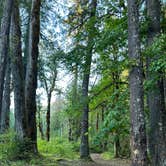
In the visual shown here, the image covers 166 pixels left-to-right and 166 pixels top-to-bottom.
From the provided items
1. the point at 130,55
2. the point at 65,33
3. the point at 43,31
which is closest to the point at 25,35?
the point at 43,31

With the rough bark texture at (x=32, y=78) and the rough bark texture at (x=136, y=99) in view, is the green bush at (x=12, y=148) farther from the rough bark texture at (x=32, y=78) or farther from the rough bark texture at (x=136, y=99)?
the rough bark texture at (x=136, y=99)

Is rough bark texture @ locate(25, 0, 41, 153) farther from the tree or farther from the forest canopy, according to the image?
the tree

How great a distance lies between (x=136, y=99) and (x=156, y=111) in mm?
1865

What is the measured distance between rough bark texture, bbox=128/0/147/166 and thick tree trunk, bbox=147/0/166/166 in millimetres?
1124

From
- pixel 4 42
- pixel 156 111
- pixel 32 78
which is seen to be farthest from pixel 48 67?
pixel 156 111

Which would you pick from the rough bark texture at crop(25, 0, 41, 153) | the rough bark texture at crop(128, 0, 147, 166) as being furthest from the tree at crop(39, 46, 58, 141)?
the rough bark texture at crop(128, 0, 147, 166)

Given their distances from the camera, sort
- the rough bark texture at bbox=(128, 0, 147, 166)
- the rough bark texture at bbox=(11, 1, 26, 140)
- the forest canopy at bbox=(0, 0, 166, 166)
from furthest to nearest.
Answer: the rough bark texture at bbox=(11, 1, 26, 140), the forest canopy at bbox=(0, 0, 166, 166), the rough bark texture at bbox=(128, 0, 147, 166)

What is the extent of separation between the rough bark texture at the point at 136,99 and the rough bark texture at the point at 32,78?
6.17 meters

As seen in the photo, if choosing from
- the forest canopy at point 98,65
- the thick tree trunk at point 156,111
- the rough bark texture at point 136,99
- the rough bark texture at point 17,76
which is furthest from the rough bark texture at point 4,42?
the thick tree trunk at point 156,111

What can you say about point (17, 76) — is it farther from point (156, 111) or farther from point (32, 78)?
point (156, 111)

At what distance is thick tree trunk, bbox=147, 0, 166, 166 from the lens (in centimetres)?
867

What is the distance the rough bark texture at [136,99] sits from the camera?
6992 mm

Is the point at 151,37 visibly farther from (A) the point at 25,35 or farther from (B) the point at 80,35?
(A) the point at 25,35

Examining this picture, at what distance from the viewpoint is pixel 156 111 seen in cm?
883
